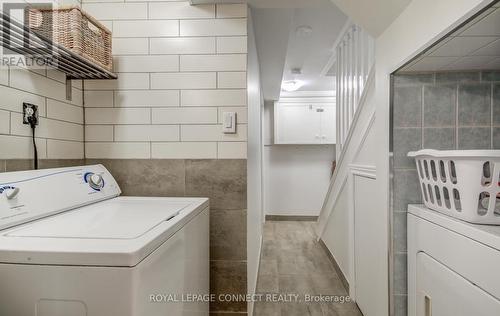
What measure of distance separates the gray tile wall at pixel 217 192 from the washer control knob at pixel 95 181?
179 millimetres

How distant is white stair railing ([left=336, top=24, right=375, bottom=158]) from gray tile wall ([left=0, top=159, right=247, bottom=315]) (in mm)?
1276

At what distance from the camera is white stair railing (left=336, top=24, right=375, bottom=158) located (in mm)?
2146

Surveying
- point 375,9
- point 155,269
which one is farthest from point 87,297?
point 375,9

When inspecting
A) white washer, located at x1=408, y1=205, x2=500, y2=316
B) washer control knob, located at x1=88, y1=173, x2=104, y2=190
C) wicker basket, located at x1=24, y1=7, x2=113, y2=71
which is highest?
wicker basket, located at x1=24, y1=7, x2=113, y2=71

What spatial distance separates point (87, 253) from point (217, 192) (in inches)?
35.3

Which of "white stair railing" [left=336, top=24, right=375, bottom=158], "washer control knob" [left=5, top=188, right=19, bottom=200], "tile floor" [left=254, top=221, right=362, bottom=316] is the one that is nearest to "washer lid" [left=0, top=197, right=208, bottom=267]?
"washer control knob" [left=5, top=188, right=19, bottom=200]

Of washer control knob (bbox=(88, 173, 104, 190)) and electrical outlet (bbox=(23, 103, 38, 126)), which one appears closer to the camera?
electrical outlet (bbox=(23, 103, 38, 126))

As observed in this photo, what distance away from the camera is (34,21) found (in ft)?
3.59

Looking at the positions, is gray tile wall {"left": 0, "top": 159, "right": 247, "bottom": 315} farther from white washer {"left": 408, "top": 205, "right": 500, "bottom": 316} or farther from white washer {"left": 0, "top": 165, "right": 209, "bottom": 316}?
white washer {"left": 408, "top": 205, "right": 500, "bottom": 316}

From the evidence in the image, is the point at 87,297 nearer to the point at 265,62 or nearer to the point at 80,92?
the point at 80,92

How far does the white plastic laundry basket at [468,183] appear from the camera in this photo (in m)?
0.90

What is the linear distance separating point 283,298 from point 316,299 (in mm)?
264

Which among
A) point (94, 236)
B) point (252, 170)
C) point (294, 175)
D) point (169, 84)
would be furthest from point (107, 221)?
point (294, 175)

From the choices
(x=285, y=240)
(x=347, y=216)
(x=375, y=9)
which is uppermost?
(x=375, y=9)
